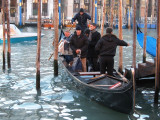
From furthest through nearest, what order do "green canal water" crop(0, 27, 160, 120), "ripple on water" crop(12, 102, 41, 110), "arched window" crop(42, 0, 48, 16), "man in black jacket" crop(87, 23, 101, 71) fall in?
"arched window" crop(42, 0, 48, 16) < "man in black jacket" crop(87, 23, 101, 71) < "ripple on water" crop(12, 102, 41, 110) < "green canal water" crop(0, 27, 160, 120)

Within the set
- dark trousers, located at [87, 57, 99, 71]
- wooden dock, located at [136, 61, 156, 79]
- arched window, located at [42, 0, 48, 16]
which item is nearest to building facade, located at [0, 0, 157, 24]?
arched window, located at [42, 0, 48, 16]

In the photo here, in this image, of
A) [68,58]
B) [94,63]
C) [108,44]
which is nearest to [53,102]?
[108,44]

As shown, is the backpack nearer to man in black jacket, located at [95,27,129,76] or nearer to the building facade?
man in black jacket, located at [95,27,129,76]

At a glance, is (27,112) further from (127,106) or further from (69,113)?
(127,106)

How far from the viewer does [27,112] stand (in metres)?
5.64

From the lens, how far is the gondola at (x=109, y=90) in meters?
5.22

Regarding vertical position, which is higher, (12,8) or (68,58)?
(12,8)

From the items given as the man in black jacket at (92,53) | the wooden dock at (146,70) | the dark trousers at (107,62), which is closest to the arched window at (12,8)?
the man in black jacket at (92,53)

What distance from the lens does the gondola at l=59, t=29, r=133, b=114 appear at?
5.22 meters

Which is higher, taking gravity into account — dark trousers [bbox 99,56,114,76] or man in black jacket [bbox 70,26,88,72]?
man in black jacket [bbox 70,26,88,72]

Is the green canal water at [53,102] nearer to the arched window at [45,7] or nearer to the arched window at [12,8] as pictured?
the arched window at [12,8]

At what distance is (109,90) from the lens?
17.7 ft

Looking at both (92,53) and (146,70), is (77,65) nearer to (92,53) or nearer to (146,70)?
(92,53)

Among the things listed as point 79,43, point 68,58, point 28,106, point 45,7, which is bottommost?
point 28,106
